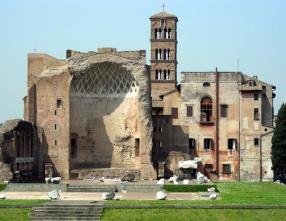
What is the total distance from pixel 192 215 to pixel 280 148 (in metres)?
26.3

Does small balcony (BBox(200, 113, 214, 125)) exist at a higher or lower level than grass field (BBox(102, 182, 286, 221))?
higher

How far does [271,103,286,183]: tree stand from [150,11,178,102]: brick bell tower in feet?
90.8

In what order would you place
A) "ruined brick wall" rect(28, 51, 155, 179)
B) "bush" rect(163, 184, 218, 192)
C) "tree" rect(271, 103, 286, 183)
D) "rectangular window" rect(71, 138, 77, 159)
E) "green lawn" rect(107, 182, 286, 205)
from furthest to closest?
"rectangular window" rect(71, 138, 77, 159)
"ruined brick wall" rect(28, 51, 155, 179)
"tree" rect(271, 103, 286, 183)
"bush" rect(163, 184, 218, 192)
"green lawn" rect(107, 182, 286, 205)

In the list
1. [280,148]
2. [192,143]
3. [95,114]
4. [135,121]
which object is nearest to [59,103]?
[95,114]

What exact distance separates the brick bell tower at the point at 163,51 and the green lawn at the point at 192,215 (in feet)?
169

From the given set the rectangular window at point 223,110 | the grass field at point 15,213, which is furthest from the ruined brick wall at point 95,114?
the grass field at point 15,213

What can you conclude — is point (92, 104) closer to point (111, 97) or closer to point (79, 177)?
point (111, 97)

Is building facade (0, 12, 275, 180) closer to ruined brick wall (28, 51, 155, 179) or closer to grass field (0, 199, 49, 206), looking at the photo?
ruined brick wall (28, 51, 155, 179)

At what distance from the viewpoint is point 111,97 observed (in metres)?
67.8

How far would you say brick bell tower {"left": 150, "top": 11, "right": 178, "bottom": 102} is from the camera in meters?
90.9

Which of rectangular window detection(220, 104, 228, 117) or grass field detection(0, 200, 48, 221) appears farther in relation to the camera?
rectangular window detection(220, 104, 228, 117)

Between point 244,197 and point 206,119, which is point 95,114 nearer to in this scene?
point 206,119

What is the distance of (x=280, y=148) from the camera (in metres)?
63.7

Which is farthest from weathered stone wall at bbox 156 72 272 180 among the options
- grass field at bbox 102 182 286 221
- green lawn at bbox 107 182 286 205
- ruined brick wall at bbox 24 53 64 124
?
grass field at bbox 102 182 286 221
